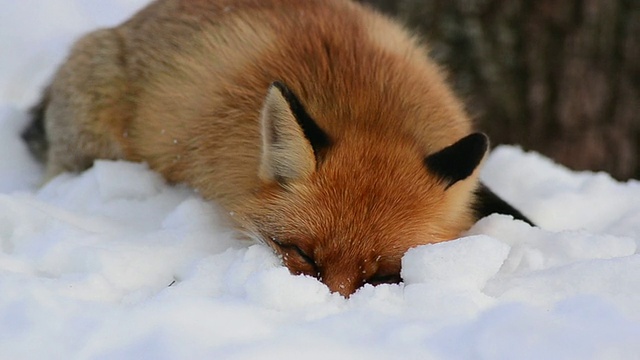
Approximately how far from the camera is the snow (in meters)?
1.67

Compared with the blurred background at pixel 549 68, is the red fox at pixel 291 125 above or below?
above

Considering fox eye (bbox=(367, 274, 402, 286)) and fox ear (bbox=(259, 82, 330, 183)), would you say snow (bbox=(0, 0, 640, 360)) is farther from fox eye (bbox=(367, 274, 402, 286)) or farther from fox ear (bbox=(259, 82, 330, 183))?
fox ear (bbox=(259, 82, 330, 183))

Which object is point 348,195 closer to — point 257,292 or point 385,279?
point 385,279

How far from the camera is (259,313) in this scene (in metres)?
1.82

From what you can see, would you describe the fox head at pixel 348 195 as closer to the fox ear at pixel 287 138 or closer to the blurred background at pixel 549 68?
the fox ear at pixel 287 138

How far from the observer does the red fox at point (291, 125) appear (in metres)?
2.21

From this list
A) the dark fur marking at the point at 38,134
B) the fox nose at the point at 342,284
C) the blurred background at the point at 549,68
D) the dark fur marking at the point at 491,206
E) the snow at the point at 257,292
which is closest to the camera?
the snow at the point at 257,292

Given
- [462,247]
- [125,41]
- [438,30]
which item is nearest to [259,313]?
[462,247]

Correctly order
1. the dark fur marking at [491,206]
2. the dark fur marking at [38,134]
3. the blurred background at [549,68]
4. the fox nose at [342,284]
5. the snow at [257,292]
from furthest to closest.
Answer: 1. the blurred background at [549,68]
2. the dark fur marking at [38,134]
3. the dark fur marking at [491,206]
4. the fox nose at [342,284]
5. the snow at [257,292]

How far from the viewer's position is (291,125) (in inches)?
87.7

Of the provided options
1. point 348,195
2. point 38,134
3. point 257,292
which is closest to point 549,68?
point 348,195

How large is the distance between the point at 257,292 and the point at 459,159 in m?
0.81

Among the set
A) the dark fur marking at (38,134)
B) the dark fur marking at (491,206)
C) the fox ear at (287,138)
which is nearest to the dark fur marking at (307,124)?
the fox ear at (287,138)

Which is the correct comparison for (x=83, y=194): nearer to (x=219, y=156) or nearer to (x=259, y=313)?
(x=219, y=156)
